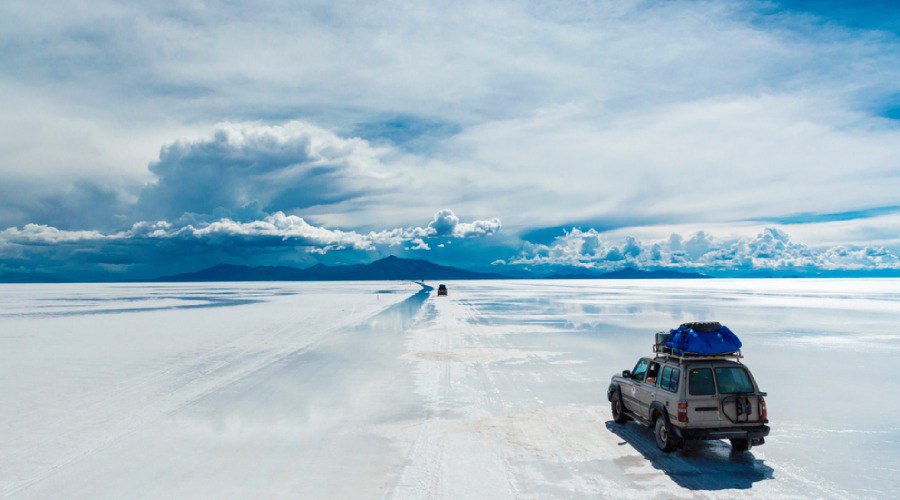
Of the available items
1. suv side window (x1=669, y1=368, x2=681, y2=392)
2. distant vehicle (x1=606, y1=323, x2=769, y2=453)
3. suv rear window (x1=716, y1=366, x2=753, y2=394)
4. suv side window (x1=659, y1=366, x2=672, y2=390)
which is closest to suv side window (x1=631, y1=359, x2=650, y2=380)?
suv side window (x1=659, y1=366, x2=672, y2=390)

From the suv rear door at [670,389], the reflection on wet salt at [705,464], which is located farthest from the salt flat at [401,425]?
the suv rear door at [670,389]

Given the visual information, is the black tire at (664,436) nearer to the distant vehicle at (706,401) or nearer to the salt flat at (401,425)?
the distant vehicle at (706,401)

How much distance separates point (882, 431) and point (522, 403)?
26.2ft

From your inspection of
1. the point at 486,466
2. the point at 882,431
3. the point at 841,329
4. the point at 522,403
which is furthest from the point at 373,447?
the point at 841,329

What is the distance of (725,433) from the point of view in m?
10.6

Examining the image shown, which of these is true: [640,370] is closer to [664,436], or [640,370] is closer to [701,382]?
[664,436]

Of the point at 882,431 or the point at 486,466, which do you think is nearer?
the point at 486,466

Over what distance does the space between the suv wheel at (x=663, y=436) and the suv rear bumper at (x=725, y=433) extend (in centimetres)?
27

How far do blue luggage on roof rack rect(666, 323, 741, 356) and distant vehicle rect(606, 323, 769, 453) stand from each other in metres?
0.02

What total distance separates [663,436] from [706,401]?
3.60ft

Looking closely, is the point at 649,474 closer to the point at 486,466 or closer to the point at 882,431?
the point at 486,466

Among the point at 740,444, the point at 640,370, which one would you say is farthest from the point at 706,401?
the point at 640,370

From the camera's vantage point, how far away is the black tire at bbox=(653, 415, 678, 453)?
10934mm

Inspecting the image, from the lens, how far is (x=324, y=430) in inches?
503
